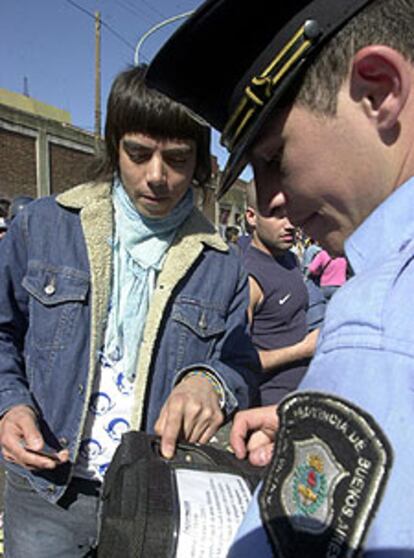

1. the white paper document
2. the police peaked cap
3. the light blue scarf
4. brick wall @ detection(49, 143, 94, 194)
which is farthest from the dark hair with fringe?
brick wall @ detection(49, 143, 94, 194)

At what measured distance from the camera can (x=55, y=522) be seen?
177 centimetres

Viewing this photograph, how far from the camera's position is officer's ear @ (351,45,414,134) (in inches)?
29.9

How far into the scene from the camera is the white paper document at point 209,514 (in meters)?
0.86

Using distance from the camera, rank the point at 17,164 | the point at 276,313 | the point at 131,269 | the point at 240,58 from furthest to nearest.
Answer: the point at 17,164 → the point at 276,313 → the point at 131,269 → the point at 240,58

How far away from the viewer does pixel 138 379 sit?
1.77 meters

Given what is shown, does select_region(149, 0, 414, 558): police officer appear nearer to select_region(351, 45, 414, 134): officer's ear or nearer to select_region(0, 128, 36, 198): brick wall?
select_region(351, 45, 414, 134): officer's ear

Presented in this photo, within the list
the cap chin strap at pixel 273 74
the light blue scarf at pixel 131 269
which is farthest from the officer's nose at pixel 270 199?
the light blue scarf at pixel 131 269

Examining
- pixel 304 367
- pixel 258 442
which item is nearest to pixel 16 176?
pixel 304 367

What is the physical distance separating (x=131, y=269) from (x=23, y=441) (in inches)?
24.3

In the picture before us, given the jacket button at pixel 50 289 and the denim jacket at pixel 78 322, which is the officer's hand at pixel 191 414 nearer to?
the denim jacket at pixel 78 322

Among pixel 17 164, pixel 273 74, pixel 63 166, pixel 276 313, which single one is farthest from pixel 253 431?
pixel 63 166

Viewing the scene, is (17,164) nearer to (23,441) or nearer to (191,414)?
(23,441)

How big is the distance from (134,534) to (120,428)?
0.87 metres

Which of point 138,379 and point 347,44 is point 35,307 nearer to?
point 138,379
